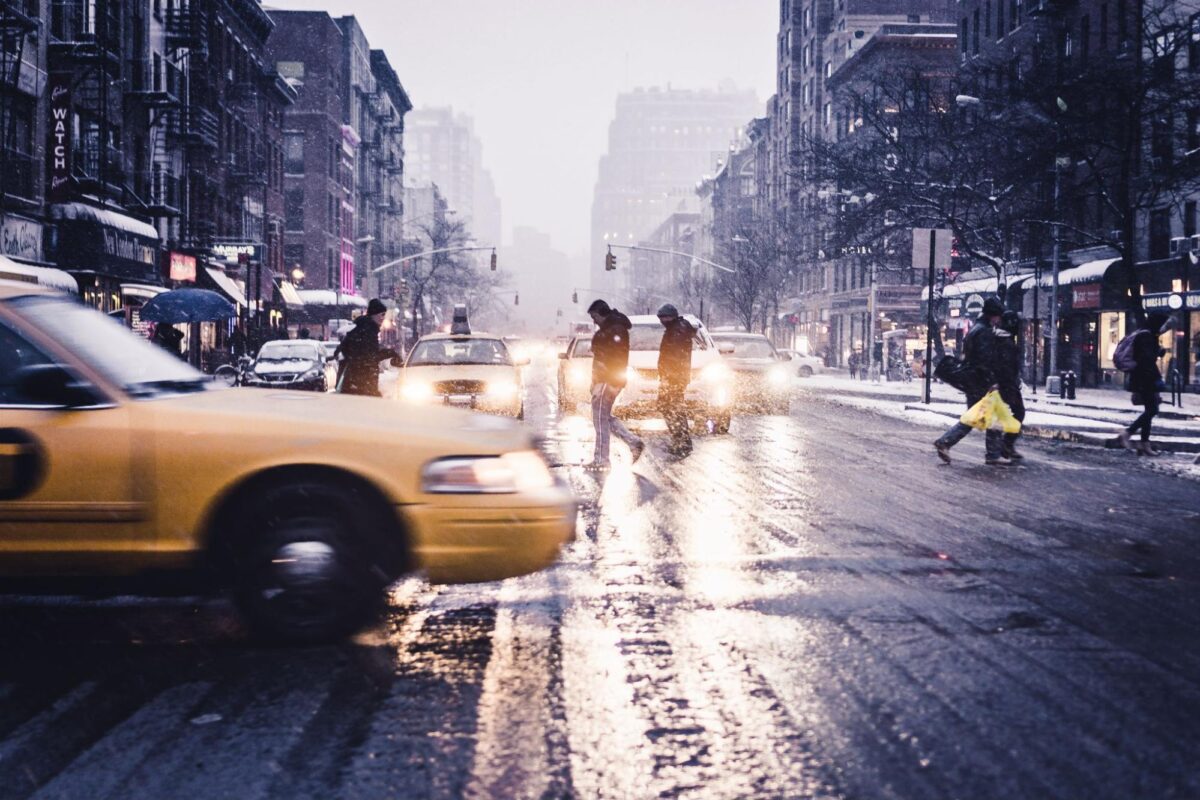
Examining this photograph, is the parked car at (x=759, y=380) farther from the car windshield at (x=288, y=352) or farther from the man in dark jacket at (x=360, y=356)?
the man in dark jacket at (x=360, y=356)

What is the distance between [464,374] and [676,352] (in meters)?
2.83

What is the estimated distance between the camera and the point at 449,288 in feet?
343

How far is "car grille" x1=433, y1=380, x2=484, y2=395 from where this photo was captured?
608 inches

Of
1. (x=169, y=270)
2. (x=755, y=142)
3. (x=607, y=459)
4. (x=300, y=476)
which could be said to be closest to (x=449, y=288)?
(x=755, y=142)

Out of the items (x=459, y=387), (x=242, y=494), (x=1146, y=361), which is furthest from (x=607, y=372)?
(x=242, y=494)

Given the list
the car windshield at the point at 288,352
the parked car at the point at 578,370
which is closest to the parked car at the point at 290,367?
the car windshield at the point at 288,352

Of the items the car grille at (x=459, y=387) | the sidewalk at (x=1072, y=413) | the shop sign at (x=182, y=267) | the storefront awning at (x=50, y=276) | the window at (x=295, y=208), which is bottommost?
the sidewalk at (x=1072, y=413)

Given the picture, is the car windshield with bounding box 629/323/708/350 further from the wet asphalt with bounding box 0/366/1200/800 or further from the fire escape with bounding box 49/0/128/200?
the fire escape with bounding box 49/0/128/200

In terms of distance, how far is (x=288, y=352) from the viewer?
31812mm

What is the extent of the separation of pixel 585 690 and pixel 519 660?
56cm

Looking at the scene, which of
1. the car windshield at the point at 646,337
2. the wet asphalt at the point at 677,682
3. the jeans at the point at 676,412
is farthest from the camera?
the car windshield at the point at 646,337

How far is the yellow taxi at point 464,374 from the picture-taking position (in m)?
15.5

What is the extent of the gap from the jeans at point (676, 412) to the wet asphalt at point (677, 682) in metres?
6.32

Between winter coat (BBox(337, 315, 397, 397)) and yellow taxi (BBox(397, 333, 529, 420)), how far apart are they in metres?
0.92
